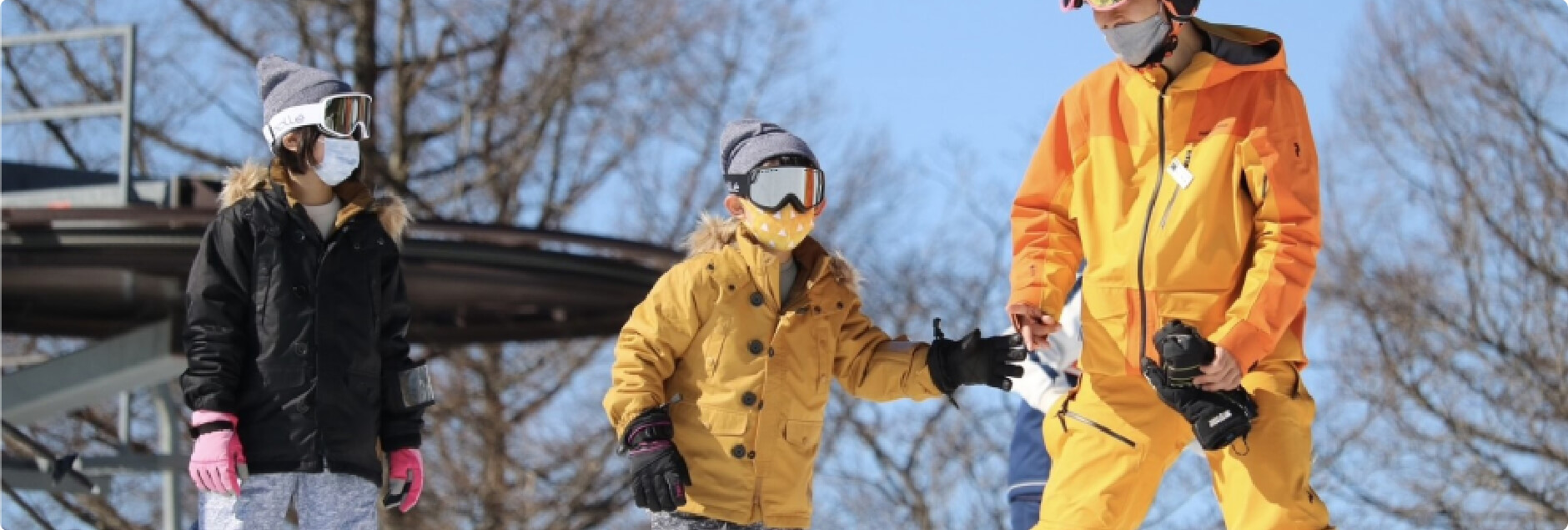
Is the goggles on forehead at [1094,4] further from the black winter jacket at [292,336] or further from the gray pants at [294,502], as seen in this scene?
the gray pants at [294,502]

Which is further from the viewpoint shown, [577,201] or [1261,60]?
[577,201]

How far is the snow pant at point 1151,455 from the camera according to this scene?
197 inches

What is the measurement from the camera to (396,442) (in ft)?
19.0

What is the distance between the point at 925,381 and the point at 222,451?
1.73 meters

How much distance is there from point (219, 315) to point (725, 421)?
4.14ft

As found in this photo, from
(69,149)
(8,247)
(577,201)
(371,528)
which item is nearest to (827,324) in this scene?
(371,528)

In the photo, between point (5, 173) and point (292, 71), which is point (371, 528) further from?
point (5, 173)

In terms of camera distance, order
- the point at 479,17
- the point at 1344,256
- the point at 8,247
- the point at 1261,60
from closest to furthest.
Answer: the point at 1261,60
the point at 8,247
the point at 479,17
the point at 1344,256

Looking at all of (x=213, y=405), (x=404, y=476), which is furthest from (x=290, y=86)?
(x=404, y=476)

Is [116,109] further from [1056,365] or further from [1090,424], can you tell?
[1090,424]

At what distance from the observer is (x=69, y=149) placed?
48.2 ft

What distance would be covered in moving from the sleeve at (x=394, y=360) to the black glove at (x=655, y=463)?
668 mm

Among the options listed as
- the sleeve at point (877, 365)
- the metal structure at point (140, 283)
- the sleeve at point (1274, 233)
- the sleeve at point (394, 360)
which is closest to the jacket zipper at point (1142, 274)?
the sleeve at point (1274, 233)

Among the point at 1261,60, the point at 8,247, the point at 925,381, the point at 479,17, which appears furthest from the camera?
the point at 479,17
